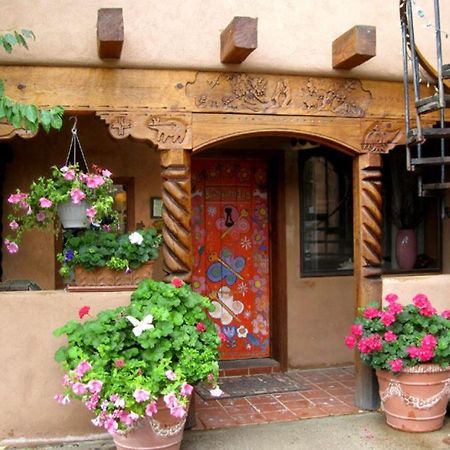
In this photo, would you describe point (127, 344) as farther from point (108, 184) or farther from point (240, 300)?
point (240, 300)

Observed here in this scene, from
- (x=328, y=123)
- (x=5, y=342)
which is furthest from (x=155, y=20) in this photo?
(x=5, y=342)

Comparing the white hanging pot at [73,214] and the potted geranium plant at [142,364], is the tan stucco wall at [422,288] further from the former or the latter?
the white hanging pot at [73,214]

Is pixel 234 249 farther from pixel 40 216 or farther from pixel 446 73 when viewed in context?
pixel 446 73

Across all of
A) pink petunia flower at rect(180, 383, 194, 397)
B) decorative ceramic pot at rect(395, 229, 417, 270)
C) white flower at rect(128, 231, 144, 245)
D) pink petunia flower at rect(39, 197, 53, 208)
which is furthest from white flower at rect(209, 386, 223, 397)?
decorative ceramic pot at rect(395, 229, 417, 270)

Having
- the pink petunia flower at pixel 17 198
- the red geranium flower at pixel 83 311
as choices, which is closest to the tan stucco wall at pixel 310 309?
the red geranium flower at pixel 83 311

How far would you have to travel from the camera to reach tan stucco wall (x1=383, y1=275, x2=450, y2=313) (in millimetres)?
5371

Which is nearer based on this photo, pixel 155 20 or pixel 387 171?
pixel 155 20

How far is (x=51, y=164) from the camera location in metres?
6.16

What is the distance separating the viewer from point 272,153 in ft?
22.7

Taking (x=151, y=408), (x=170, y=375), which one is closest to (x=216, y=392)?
(x=170, y=375)

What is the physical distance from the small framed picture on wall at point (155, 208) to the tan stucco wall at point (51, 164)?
0.14 feet

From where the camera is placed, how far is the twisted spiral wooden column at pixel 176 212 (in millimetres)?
4906

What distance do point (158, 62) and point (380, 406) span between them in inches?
137

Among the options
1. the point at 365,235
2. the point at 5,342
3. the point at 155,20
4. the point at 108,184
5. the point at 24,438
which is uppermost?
the point at 155,20
